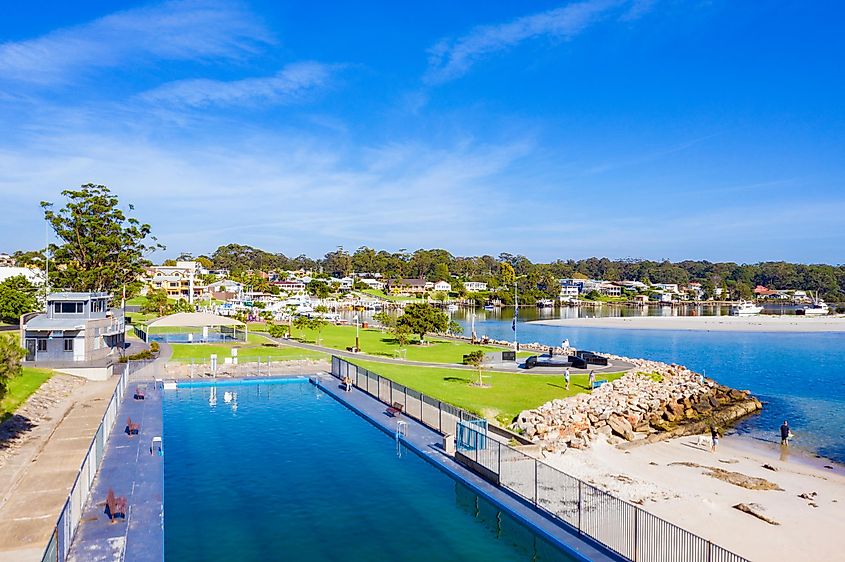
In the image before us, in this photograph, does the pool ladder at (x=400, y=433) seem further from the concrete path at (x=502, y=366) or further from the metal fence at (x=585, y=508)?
the concrete path at (x=502, y=366)

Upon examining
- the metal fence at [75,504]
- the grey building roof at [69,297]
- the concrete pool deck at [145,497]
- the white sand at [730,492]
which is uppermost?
the grey building roof at [69,297]

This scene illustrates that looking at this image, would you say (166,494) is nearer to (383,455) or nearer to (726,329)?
(383,455)

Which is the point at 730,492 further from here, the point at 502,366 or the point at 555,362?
the point at 502,366

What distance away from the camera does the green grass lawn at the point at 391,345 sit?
163 feet

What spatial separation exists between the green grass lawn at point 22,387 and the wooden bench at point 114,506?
1009 cm

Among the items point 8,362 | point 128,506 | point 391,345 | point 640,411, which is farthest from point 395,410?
point 391,345

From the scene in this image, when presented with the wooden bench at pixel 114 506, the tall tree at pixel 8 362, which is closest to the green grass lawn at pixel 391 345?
the tall tree at pixel 8 362

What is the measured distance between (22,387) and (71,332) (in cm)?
1022

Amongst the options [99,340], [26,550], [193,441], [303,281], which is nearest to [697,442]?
[193,441]

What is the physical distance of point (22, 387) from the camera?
3134 centimetres

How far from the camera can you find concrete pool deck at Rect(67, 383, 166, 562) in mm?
15344

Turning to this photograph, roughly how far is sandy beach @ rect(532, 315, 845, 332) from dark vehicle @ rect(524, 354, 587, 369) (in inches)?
2876

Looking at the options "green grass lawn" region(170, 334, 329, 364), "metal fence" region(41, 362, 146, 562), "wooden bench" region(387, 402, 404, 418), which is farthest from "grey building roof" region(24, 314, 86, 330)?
"wooden bench" region(387, 402, 404, 418)

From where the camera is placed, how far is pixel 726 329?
111m
